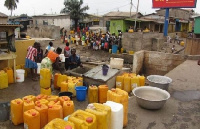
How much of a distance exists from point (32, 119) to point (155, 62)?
8034 mm

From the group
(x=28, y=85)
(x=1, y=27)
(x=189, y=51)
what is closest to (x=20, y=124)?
(x=28, y=85)

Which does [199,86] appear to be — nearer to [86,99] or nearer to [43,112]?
[86,99]

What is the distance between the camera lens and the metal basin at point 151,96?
4.34 m

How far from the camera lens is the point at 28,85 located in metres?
7.39

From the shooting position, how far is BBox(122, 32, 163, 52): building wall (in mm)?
16141

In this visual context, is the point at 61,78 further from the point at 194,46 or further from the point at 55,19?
the point at 55,19

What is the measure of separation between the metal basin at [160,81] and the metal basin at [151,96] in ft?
2.71

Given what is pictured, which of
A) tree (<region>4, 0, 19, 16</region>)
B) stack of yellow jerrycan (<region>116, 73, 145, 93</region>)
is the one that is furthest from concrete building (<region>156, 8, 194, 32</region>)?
tree (<region>4, 0, 19, 16</region>)

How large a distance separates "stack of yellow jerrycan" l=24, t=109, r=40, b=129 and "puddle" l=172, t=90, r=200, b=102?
3.82 meters

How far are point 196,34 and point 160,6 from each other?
15.0ft

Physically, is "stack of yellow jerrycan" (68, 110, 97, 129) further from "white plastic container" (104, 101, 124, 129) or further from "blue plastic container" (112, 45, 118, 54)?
"blue plastic container" (112, 45, 118, 54)

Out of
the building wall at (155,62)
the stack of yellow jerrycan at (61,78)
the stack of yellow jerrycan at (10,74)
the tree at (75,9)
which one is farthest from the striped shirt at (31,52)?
the tree at (75,9)

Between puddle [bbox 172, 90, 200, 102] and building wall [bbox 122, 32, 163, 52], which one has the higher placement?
building wall [bbox 122, 32, 163, 52]

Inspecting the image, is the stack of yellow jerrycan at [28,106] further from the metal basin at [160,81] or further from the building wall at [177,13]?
the building wall at [177,13]
